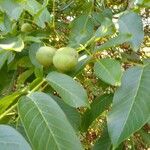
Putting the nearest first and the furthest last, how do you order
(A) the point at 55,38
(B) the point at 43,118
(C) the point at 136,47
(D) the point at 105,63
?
(B) the point at 43,118
(D) the point at 105,63
(C) the point at 136,47
(A) the point at 55,38

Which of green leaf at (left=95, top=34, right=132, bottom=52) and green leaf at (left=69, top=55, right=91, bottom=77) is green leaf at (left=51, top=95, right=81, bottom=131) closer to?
green leaf at (left=69, top=55, right=91, bottom=77)

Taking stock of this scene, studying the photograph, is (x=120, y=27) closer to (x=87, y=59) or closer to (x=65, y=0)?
(x=87, y=59)

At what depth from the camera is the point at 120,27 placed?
4.73ft

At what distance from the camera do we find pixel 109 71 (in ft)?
4.14

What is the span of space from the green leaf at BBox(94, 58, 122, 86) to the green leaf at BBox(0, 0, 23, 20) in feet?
1.36

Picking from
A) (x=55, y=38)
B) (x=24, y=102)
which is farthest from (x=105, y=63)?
(x=55, y=38)

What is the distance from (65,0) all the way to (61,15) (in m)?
0.09

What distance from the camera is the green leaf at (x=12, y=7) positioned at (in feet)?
5.12

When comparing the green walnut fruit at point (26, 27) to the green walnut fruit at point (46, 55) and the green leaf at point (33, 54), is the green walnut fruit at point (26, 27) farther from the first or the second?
the green walnut fruit at point (46, 55)

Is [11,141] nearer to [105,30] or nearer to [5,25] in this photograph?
[105,30]

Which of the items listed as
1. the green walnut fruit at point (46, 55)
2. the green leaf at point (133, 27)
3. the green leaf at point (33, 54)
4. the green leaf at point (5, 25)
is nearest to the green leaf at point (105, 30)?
the green leaf at point (133, 27)

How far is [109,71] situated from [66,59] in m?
0.14

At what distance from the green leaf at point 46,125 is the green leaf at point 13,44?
0.21 m

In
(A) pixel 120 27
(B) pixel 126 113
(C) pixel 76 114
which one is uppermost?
(A) pixel 120 27
